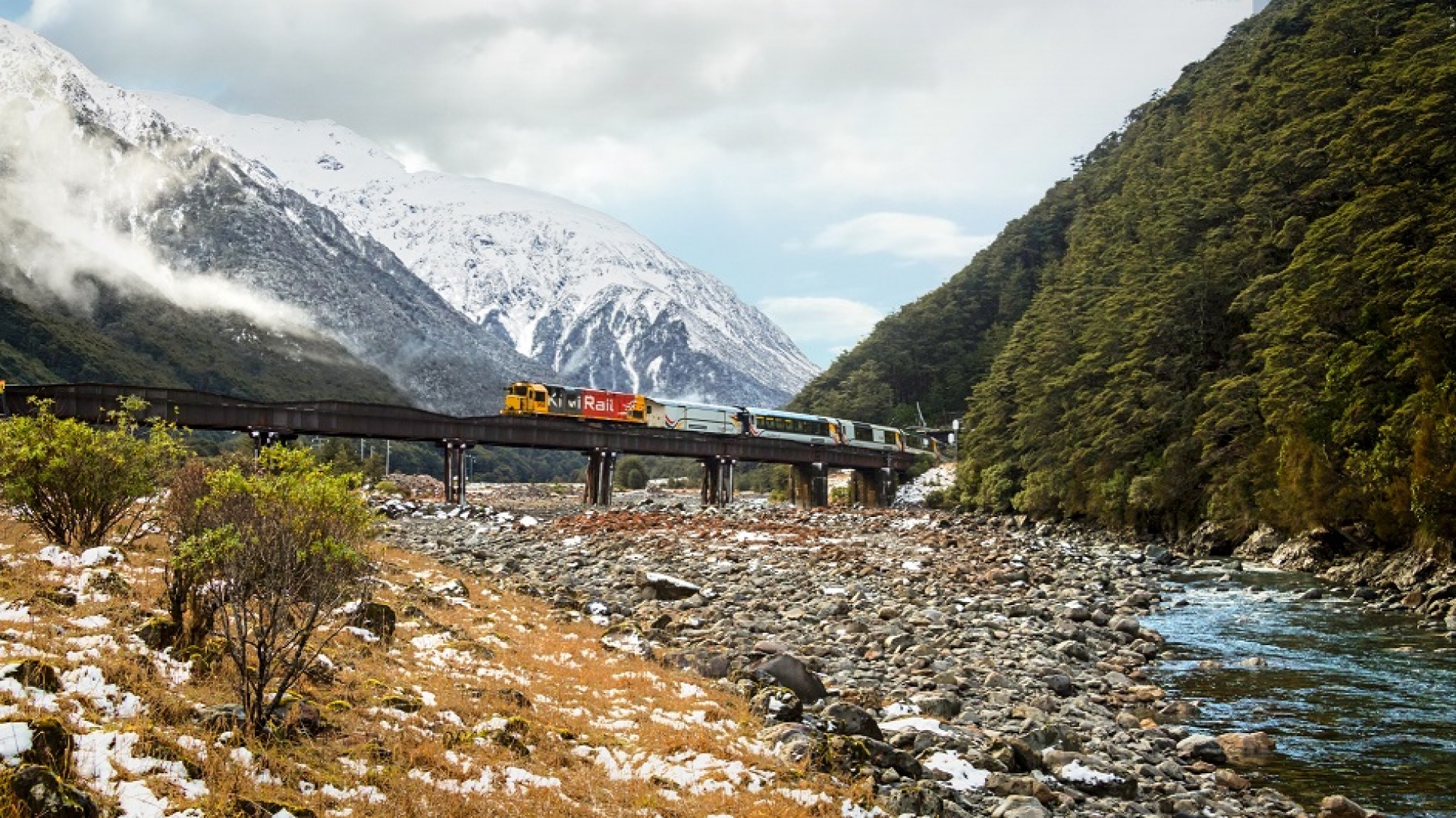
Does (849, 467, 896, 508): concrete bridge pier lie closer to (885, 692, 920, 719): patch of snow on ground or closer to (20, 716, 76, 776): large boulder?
(885, 692, 920, 719): patch of snow on ground

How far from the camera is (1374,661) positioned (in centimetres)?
1702

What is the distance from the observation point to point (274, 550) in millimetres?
8570

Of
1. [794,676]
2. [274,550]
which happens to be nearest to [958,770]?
[794,676]

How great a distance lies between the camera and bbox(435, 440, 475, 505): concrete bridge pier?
56.8 m

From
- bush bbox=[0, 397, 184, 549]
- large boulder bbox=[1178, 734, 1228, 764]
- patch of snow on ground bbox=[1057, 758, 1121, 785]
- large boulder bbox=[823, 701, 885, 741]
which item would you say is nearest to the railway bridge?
bush bbox=[0, 397, 184, 549]

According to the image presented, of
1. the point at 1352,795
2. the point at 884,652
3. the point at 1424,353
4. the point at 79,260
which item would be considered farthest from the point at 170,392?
the point at 79,260

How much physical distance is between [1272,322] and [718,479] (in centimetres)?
4216

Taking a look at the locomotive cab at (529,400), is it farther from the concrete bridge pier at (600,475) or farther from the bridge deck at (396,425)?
the concrete bridge pier at (600,475)

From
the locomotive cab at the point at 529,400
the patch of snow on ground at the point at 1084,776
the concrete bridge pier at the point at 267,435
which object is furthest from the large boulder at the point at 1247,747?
the locomotive cab at the point at 529,400

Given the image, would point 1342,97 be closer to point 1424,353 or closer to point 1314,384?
point 1314,384

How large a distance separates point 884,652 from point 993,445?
54.5 meters

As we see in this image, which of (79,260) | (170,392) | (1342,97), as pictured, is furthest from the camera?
(79,260)

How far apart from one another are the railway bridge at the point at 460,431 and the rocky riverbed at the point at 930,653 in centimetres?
1543

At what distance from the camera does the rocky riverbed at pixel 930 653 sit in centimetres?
1033
